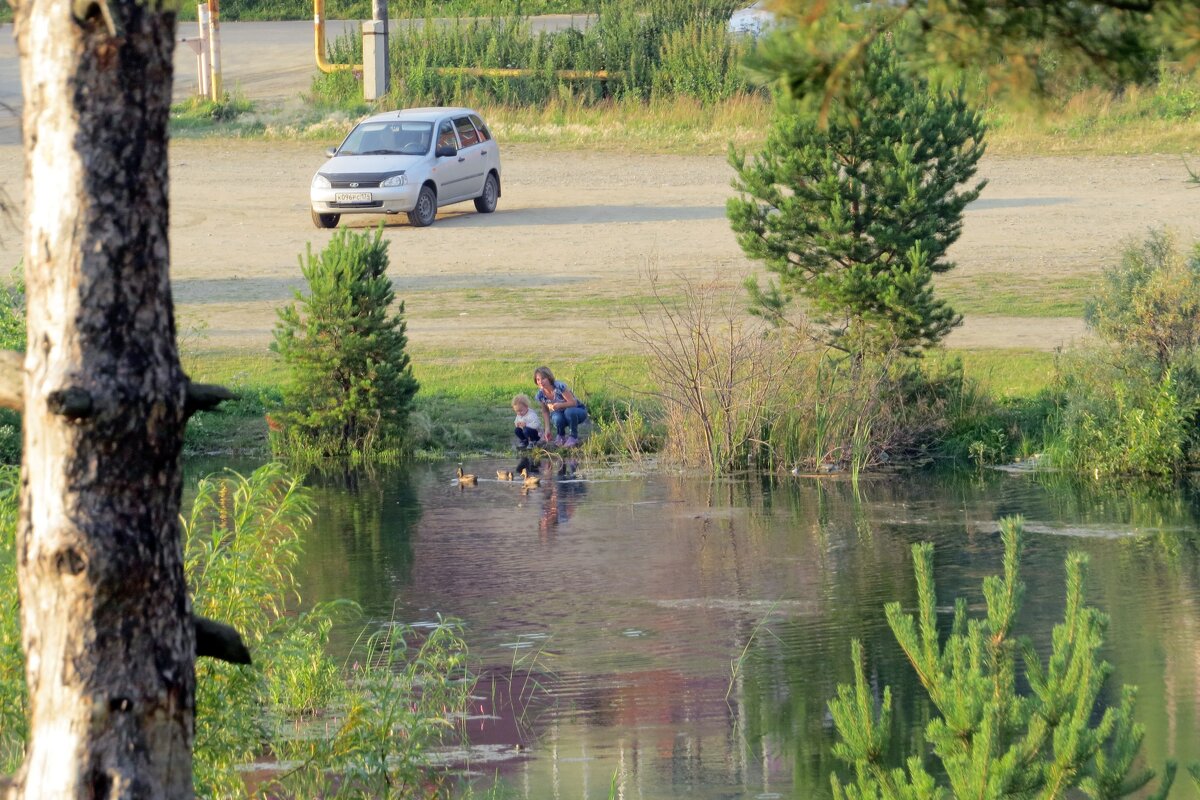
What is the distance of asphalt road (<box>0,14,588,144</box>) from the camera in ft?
125

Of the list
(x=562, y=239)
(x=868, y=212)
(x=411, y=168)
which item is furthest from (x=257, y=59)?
(x=868, y=212)

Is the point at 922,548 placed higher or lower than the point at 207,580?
higher

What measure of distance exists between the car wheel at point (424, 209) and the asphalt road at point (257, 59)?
11.1 meters

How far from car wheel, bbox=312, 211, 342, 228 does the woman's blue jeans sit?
34.5 feet

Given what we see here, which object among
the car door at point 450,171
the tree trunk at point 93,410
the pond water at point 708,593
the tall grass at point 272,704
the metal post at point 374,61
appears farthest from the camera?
the metal post at point 374,61

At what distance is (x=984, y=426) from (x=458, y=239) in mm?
11075

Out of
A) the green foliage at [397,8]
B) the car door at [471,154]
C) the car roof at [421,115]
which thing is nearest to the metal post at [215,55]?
the green foliage at [397,8]

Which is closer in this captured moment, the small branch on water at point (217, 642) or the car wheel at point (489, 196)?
the small branch on water at point (217, 642)

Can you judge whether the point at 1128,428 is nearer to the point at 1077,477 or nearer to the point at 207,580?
the point at 1077,477

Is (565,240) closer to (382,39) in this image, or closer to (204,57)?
(382,39)

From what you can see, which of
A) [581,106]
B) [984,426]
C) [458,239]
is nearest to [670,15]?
[581,106]

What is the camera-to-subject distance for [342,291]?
644 inches

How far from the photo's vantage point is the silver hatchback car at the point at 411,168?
2589cm

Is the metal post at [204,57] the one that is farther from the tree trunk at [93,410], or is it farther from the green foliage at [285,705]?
the tree trunk at [93,410]
